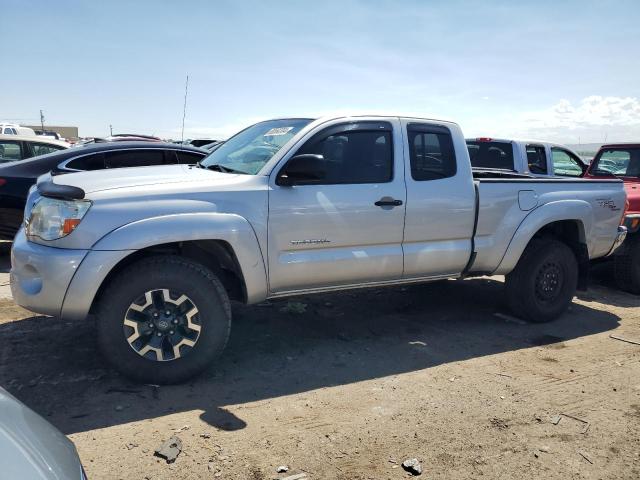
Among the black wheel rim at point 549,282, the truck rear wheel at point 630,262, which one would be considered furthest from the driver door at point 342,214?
the truck rear wheel at point 630,262

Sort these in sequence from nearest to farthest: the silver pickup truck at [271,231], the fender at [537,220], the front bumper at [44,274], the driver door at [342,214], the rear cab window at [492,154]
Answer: the front bumper at [44,274] → the silver pickup truck at [271,231] → the driver door at [342,214] → the fender at [537,220] → the rear cab window at [492,154]

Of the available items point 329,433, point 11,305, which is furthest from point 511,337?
point 11,305

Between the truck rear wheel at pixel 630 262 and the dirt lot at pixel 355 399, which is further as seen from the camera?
the truck rear wheel at pixel 630 262

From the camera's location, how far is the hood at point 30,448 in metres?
1.49

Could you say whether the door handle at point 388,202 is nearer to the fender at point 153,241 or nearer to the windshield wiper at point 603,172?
the fender at point 153,241

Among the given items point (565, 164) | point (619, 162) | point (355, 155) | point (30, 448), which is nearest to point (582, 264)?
point (355, 155)

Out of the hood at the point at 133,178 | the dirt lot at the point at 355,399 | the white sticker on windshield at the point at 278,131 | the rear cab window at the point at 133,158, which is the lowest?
the dirt lot at the point at 355,399

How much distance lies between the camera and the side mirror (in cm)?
387

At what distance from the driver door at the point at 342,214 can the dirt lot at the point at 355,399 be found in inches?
28.0

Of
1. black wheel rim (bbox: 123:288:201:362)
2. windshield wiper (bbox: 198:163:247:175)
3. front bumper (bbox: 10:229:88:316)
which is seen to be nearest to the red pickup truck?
windshield wiper (bbox: 198:163:247:175)

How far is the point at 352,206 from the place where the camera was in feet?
13.7

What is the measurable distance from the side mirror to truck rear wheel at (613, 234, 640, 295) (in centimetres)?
473

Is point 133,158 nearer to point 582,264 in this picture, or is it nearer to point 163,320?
point 163,320

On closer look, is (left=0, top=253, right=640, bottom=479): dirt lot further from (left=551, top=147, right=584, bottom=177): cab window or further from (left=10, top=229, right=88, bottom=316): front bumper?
(left=551, top=147, right=584, bottom=177): cab window
